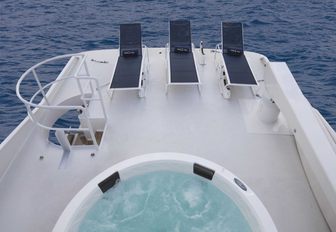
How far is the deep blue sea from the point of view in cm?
860

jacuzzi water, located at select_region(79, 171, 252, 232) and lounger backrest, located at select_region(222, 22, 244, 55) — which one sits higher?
lounger backrest, located at select_region(222, 22, 244, 55)

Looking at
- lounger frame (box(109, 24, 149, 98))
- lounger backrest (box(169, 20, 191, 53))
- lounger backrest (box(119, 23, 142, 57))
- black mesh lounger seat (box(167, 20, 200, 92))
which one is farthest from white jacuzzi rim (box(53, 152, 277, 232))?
lounger backrest (box(169, 20, 191, 53))

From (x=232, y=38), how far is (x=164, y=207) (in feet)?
14.0

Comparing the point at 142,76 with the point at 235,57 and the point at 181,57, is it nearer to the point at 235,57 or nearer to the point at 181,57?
the point at 181,57

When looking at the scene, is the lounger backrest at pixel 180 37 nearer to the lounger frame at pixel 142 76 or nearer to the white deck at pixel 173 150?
the lounger frame at pixel 142 76

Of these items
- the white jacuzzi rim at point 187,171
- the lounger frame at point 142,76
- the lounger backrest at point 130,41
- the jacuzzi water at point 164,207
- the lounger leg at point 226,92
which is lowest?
the jacuzzi water at point 164,207

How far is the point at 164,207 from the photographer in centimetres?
370

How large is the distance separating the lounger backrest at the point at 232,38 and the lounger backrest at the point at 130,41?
1.83m

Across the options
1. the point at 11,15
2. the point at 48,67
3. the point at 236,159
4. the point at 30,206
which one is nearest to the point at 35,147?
the point at 30,206

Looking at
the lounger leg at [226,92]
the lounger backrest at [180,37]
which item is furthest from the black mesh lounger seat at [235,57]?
the lounger backrest at [180,37]

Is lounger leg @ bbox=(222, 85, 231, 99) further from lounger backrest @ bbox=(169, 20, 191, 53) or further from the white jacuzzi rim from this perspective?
the white jacuzzi rim

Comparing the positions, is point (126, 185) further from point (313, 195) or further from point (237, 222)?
point (313, 195)

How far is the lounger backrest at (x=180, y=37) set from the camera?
6.51 metres

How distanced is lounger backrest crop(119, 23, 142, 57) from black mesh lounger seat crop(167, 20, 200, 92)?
2.27 feet
